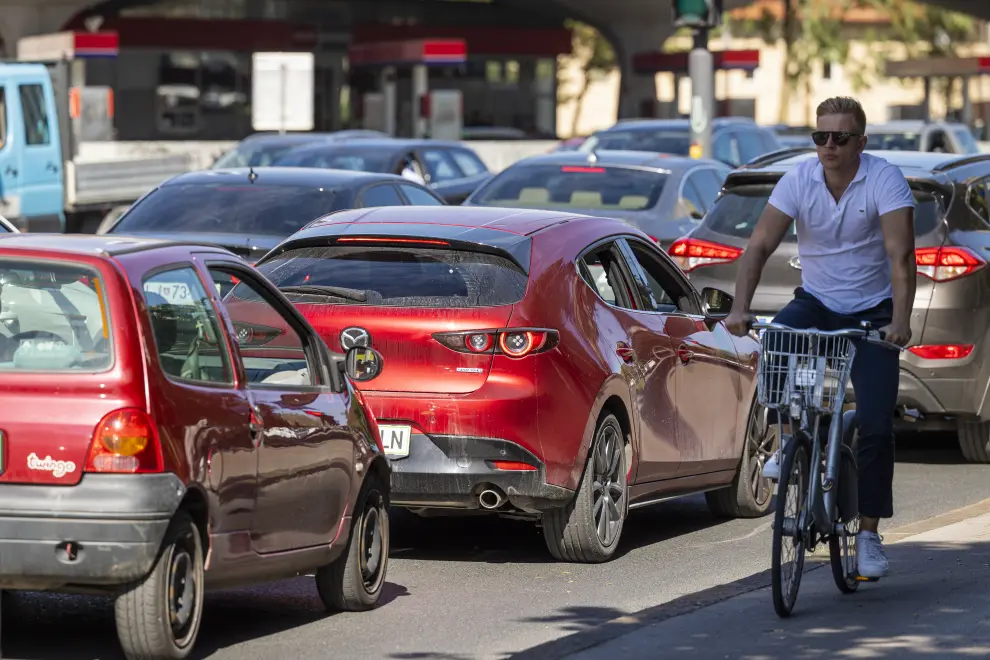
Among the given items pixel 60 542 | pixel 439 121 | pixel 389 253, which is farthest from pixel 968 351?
pixel 439 121

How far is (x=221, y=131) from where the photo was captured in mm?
60344

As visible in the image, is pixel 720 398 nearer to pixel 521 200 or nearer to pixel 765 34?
pixel 521 200

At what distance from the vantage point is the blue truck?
72.8 feet

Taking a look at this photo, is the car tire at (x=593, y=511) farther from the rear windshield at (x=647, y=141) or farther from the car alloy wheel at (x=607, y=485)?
the rear windshield at (x=647, y=141)

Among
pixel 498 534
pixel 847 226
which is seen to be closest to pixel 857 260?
pixel 847 226

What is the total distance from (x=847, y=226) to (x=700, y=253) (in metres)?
5.23

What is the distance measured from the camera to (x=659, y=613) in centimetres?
753

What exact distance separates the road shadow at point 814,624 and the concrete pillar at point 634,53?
53.3 m

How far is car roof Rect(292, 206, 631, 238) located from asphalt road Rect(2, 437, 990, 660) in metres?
1.47

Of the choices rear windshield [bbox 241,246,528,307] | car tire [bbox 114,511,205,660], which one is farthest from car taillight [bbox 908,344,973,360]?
car tire [bbox 114,511,205,660]

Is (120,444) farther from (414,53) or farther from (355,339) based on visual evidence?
(414,53)

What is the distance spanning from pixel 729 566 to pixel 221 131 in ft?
172

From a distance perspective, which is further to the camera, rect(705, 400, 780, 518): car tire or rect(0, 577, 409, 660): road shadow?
rect(705, 400, 780, 518): car tire

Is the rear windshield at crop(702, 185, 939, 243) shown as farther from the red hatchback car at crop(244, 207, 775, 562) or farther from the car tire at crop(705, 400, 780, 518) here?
the red hatchback car at crop(244, 207, 775, 562)
